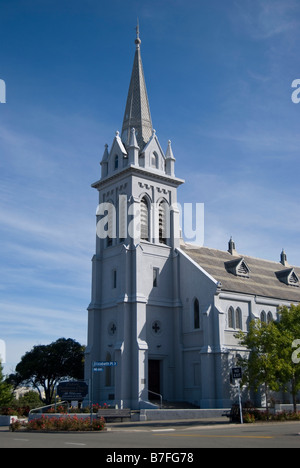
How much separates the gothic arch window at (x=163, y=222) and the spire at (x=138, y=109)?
6.18m

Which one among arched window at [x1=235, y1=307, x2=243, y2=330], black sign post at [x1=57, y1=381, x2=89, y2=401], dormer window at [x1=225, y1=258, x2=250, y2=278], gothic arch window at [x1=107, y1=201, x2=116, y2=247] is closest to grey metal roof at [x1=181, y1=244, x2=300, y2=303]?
dormer window at [x1=225, y1=258, x2=250, y2=278]

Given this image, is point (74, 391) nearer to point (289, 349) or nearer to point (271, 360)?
point (271, 360)

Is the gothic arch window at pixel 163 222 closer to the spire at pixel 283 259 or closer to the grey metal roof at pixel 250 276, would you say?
the grey metal roof at pixel 250 276

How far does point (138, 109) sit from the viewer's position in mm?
53656

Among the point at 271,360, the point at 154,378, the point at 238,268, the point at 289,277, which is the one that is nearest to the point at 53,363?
the point at 154,378

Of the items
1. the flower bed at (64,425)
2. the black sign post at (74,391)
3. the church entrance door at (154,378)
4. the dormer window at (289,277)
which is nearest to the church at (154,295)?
the church entrance door at (154,378)

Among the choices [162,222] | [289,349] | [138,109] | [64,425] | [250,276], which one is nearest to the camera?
[64,425]

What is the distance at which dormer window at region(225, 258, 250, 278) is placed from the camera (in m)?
51.5

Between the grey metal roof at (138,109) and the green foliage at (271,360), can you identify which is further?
the grey metal roof at (138,109)

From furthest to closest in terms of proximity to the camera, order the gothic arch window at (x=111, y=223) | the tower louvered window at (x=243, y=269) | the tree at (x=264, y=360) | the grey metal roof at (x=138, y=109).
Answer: the grey metal roof at (x=138, y=109) → the tower louvered window at (x=243, y=269) → the gothic arch window at (x=111, y=223) → the tree at (x=264, y=360)

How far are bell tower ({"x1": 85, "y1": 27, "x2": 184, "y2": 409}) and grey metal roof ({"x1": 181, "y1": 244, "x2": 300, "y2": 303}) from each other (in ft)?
11.7

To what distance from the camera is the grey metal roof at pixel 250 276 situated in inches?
1922

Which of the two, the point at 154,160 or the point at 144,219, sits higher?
the point at 154,160

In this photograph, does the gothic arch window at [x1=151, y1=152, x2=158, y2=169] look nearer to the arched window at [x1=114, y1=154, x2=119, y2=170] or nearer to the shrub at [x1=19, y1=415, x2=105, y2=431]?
the arched window at [x1=114, y1=154, x2=119, y2=170]
